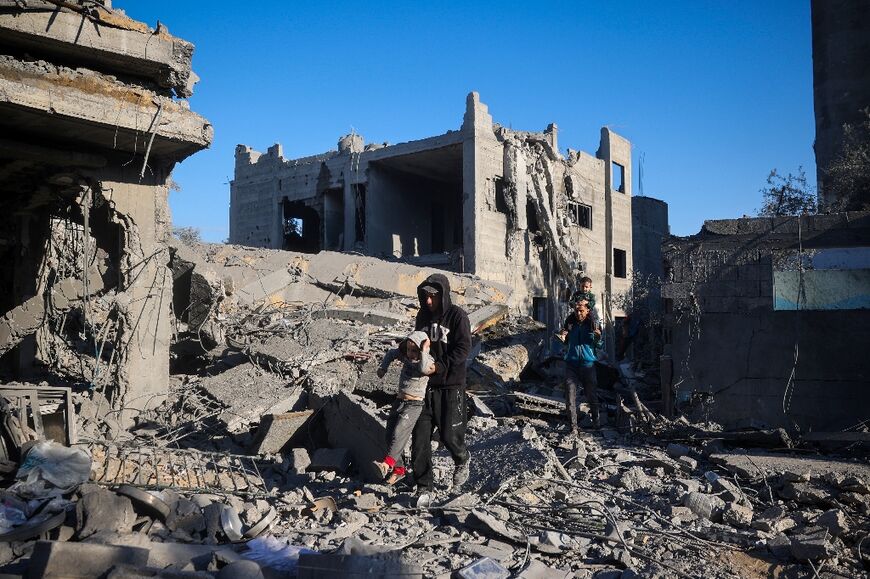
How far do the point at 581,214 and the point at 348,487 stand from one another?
1855 cm

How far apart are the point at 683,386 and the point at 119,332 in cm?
629

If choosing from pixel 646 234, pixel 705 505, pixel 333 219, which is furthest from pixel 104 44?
pixel 646 234

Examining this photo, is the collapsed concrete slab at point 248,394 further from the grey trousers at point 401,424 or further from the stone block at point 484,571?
the stone block at point 484,571

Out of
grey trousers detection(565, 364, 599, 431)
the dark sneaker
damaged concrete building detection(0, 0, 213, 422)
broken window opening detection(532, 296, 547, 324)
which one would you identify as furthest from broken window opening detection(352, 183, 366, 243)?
the dark sneaker

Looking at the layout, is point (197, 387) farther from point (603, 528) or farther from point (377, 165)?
point (377, 165)

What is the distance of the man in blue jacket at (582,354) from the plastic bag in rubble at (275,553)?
4.12m

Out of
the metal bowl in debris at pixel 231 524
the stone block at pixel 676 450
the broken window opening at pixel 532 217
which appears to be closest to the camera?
the metal bowl in debris at pixel 231 524

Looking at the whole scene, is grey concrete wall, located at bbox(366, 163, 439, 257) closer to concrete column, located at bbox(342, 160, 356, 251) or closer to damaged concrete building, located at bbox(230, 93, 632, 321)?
damaged concrete building, located at bbox(230, 93, 632, 321)

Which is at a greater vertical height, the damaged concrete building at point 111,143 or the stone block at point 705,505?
the damaged concrete building at point 111,143

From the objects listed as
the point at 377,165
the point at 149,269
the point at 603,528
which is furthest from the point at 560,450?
the point at 377,165

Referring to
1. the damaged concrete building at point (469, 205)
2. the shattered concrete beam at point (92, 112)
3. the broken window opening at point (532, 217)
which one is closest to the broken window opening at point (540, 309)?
the damaged concrete building at point (469, 205)

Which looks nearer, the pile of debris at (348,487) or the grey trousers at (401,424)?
the pile of debris at (348,487)

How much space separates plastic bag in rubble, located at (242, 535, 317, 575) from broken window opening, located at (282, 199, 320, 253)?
20041 millimetres

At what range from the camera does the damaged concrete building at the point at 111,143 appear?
557 cm
